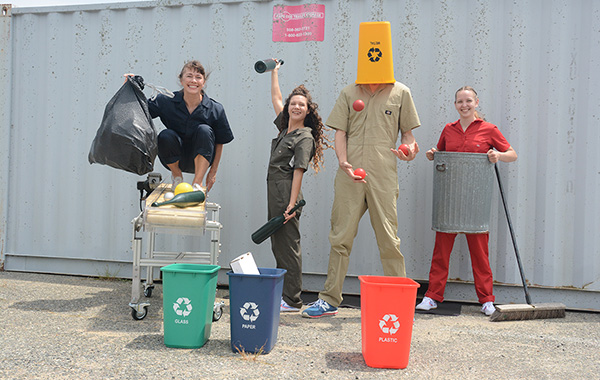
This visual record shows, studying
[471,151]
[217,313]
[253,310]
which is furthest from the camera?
[471,151]

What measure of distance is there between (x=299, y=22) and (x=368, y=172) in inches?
72.3

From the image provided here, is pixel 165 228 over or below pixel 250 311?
over

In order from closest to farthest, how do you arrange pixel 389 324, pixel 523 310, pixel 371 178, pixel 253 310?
pixel 389 324, pixel 253 310, pixel 371 178, pixel 523 310

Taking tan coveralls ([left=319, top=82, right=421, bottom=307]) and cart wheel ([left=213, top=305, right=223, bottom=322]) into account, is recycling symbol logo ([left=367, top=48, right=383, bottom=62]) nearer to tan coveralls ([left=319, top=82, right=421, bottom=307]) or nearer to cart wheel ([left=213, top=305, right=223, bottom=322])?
tan coveralls ([left=319, top=82, right=421, bottom=307])

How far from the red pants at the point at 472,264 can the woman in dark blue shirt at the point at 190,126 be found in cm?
197

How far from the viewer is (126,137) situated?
10.8 ft

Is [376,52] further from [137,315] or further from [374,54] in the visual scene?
[137,315]

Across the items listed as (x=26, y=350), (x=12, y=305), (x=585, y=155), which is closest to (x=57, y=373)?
(x=26, y=350)

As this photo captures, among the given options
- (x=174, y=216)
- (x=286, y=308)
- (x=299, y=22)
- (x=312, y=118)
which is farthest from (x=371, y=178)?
(x=299, y=22)

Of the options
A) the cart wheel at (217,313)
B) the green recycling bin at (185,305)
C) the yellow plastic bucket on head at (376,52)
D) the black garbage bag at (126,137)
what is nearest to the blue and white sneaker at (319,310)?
the cart wheel at (217,313)

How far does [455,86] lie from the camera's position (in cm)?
432

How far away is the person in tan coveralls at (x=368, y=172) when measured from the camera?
3551 mm

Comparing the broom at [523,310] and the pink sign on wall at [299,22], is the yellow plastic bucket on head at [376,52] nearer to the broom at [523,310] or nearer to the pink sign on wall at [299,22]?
the pink sign on wall at [299,22]

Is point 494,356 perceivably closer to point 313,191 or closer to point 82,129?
point 313,191
